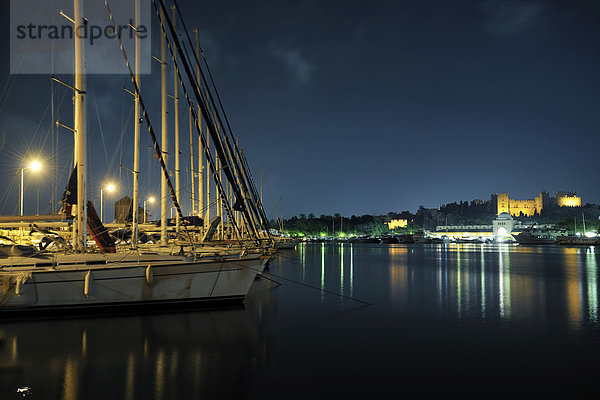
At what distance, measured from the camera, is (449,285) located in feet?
103

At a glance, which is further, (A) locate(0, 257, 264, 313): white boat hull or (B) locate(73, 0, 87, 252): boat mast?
(B) locate(73, 0, 87, 252): boat mast

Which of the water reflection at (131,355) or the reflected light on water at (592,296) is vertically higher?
the water reflection at (131,355)

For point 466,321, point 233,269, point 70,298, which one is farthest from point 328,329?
point 70,298

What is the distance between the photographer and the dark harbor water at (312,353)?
10.2 meters

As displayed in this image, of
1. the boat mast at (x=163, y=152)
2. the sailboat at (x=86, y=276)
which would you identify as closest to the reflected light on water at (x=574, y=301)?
the sailboat at (x=86, y=276)

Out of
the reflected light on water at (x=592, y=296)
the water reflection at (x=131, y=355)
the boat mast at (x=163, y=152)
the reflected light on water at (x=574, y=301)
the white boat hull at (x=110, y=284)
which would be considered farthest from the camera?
the boat mast at (x=163, y=152)

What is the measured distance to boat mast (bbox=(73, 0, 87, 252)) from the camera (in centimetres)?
1655

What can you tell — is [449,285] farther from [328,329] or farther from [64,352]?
[64,352]

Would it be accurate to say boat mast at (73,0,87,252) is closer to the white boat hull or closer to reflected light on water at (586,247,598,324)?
the white boat hull

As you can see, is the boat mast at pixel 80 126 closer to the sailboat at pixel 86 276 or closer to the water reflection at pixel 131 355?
the sailboat at pixel 86 276

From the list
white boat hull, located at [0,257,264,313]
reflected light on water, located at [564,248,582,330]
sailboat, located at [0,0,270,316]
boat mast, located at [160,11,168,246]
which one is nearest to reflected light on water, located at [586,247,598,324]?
reflected light on water, located at [564,248,582,330]

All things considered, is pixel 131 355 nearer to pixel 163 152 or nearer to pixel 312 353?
pixel 312 353

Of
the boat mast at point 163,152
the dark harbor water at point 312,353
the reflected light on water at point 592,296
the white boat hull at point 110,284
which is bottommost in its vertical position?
the reflected light on water at point 592,296

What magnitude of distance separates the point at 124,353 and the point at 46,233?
7457 mm
